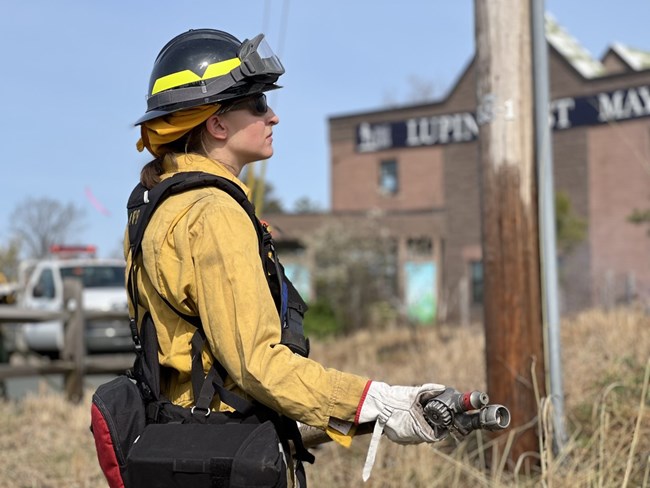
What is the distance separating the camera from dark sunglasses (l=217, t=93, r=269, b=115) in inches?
99.3

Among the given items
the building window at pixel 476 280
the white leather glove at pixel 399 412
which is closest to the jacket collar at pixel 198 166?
the white leather glove at pixel 399 412

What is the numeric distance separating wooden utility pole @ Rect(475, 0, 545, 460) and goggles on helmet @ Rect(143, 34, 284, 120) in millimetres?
2424

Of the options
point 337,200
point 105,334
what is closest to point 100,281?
point 105,334

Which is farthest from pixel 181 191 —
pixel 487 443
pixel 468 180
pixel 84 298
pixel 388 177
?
pixel 388 177

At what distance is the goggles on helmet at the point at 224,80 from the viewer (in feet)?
8.03

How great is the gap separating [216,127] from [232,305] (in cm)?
59

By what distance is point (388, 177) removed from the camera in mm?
33438

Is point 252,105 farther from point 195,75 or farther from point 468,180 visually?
point 468,180

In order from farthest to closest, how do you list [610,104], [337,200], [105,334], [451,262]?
[337,200]
[451,262]
[610,104]
[105,334]

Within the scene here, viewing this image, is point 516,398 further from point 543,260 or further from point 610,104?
point 610,104

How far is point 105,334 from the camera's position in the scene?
495 inches

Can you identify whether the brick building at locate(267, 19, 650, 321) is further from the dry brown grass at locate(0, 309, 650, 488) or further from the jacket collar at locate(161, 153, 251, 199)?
the jacket collar at locate(161, 153, 251, 199)

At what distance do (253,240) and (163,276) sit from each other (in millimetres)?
254

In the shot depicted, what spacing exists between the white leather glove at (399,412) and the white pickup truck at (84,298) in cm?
1075
